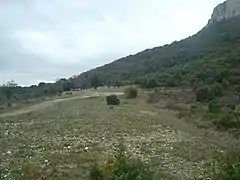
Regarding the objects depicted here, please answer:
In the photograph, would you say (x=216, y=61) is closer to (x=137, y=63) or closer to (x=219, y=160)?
(x=137, y=63)

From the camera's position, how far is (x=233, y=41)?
301 feet

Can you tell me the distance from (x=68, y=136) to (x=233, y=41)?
71.7 meters

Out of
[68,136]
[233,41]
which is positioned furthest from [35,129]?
[233,41]

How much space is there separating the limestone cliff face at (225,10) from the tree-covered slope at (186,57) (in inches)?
1006

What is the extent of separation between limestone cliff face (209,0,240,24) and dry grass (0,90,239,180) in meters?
109

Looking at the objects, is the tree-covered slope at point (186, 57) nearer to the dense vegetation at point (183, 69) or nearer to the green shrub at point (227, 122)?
the dense vegetation at point (183, 69)

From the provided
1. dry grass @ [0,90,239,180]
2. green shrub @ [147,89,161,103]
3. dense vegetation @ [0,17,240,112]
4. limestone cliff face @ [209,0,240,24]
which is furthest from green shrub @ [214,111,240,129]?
limestone cliff face @ [209,0,240,24]

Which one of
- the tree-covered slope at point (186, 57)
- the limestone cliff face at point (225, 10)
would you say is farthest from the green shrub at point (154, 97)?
the limestone cliff face at point (225, 10)

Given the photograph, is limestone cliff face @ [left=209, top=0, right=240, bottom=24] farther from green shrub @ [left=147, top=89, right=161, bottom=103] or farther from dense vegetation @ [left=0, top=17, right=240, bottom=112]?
green shrub @ [left=147, top=89, right=161, bottom=103]

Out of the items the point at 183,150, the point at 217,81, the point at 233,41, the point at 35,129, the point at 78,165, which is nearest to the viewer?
the point at 78,165

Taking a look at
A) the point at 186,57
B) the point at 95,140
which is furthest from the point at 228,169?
the point at 186,57

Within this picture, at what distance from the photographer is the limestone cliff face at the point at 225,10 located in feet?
460

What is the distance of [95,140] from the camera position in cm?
2383

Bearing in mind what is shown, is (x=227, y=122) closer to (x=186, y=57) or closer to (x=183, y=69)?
(x=183, y=69)
